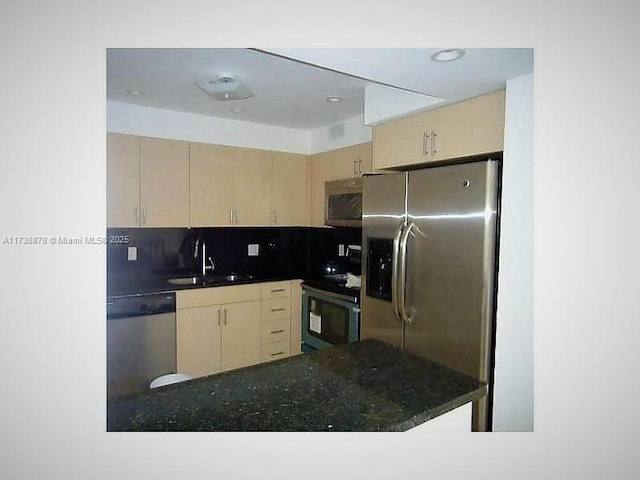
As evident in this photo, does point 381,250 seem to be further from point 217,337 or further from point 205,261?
point 205,261

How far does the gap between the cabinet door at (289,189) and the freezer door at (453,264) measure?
147 cm

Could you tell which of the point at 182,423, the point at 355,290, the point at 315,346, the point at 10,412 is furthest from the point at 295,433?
the point at 315,346

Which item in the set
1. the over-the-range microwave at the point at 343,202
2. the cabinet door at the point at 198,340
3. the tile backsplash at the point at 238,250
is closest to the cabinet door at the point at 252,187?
the tile backsplash at the point at 238,250

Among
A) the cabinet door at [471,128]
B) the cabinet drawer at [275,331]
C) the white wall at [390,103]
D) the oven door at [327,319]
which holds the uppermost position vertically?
the white wall at [390,103]

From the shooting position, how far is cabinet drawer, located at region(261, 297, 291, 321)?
2.81 m

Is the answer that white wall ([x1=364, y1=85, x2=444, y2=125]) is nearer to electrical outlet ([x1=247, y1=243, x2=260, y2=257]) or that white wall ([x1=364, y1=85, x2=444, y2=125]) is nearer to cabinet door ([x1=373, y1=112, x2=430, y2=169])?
cabinet door ([x1=373, y1=112, x2=430, y2=169])

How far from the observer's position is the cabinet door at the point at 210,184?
269cm

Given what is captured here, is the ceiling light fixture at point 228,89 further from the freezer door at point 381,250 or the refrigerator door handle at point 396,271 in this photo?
the refrigerator door handle at point 396,271

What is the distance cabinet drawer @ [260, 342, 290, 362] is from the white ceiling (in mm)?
1709

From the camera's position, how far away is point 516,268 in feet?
4.53

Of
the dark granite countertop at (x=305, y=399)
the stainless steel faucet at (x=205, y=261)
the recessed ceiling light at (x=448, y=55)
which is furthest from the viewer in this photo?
the stainless steel faucet at (x=205, y=261)

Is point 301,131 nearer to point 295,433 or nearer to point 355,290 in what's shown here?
point 355,290

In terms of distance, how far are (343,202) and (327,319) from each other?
829 millimetres

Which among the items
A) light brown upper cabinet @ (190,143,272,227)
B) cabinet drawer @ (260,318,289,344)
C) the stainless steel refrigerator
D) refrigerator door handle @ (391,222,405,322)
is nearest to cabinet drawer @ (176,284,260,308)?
cabinet drawer @ (260,318,289,344)
